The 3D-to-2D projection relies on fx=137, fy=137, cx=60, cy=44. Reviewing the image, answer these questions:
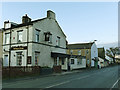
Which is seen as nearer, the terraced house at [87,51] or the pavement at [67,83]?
the pavement at [67,83]

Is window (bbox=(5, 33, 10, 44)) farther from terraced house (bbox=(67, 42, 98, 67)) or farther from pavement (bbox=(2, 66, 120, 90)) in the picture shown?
terraced house (bbox=(67, 42, 98, 67))

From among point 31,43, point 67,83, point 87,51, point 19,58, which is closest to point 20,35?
point 31,43

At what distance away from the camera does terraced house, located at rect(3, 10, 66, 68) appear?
21781mm

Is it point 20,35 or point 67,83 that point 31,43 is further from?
point 67,83

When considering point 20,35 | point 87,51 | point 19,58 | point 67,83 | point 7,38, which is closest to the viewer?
point 67,83

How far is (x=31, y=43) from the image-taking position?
846 inches

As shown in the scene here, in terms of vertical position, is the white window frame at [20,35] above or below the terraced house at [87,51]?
above

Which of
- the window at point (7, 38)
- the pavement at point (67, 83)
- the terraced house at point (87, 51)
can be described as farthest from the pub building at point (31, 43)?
the terraced house at point (87, 51)

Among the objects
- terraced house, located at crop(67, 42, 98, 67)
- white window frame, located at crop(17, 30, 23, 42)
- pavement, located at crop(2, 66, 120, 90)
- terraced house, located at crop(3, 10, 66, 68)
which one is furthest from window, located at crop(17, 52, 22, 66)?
terraced house, located at crop(67, 42, 98, 67)

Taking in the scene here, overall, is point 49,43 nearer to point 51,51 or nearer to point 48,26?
point 51,51

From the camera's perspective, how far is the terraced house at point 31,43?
2178 cm

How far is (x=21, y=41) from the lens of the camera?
22688 mm

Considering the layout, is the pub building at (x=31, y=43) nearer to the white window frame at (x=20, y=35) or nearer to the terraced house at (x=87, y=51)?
the white window frame at (x=20, y=35)

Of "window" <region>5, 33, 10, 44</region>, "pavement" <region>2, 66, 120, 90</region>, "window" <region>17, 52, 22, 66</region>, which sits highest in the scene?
"window" <region>5, 33, 10, 44</region>
